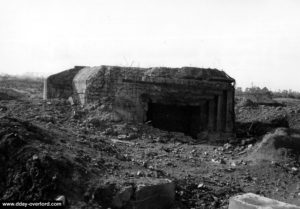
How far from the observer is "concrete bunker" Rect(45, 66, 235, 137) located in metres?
10.2

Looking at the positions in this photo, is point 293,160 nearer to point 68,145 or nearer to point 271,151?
point 271,151

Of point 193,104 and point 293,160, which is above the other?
point 193,104

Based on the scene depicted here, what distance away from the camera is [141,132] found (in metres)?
9.28

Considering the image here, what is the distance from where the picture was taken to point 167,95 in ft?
34.4

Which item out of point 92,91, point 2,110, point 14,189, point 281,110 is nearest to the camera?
point 14,189

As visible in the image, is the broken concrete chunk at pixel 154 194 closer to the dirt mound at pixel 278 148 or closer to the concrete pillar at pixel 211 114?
the dirt mound at pixel 278 148

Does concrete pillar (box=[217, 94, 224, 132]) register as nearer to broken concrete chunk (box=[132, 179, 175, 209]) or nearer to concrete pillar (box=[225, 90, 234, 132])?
concrete pillar (box=[225, 90, 234, 132])

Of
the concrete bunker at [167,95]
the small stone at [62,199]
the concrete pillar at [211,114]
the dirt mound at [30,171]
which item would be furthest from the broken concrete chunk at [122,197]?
the concrete pillar at [211,114]

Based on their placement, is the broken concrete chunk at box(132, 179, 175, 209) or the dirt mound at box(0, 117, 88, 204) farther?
the broken concrete chunk at box(132, 179, 175, 209)

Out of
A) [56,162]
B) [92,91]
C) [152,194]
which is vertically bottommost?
[152,194]

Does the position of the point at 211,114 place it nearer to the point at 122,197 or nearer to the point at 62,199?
the point at 122,197

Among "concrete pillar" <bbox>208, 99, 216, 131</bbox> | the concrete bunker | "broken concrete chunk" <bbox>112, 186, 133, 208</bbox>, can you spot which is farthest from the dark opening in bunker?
"broken concrete chunk" <bbox>112, 186, 133, 208</bbox>

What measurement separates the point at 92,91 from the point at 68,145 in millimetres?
4752

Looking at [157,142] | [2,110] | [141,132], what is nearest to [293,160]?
[157,142]
